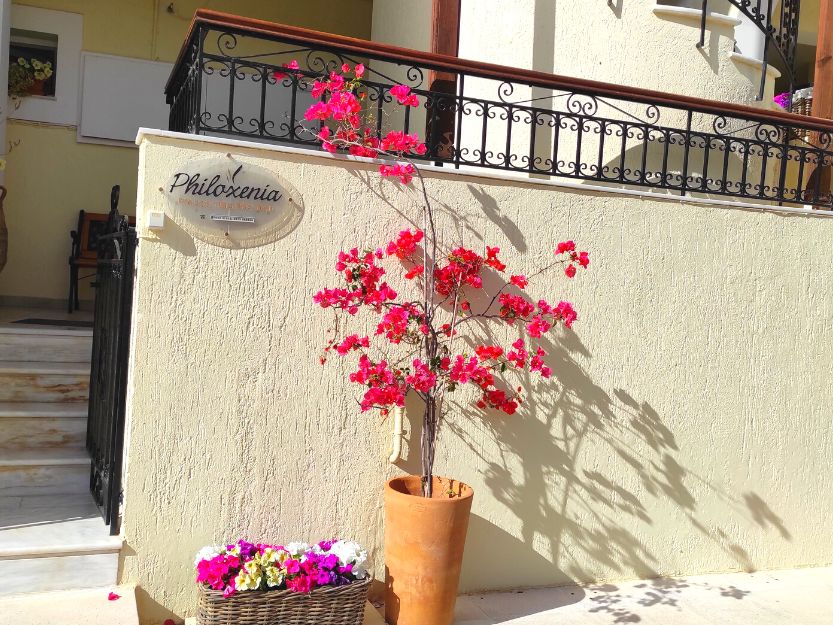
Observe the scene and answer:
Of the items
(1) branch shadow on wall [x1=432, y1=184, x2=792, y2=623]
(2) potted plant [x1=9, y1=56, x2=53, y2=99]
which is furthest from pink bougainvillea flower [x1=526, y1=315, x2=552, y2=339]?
(2) potted plant [x1=9, y1=56, x2=53, y2=99]

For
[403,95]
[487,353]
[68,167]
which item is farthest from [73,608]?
[68,167]

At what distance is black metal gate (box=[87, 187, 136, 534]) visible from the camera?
3715 millimetres

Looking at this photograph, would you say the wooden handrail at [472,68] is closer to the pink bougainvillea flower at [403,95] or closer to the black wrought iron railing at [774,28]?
the pink bougainvillea flower at [403,95]

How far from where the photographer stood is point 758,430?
4.90 meters

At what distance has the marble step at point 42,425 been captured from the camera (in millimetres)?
4230

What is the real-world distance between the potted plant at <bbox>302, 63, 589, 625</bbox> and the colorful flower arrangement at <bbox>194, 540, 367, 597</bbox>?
0.95 ft

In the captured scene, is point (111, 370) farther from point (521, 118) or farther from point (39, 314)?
point (521, 118)

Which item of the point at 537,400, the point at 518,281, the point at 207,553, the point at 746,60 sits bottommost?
the point at 207,553

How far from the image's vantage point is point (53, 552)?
11.4ft

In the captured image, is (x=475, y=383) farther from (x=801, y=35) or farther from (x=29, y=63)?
(x=801, y=35)

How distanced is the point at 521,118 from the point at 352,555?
2.99 meters

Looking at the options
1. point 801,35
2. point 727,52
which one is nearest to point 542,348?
point 727,52

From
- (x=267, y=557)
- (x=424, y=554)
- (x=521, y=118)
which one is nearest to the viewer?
(x=267, y=557)

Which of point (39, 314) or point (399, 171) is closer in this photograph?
point (399, 171)
